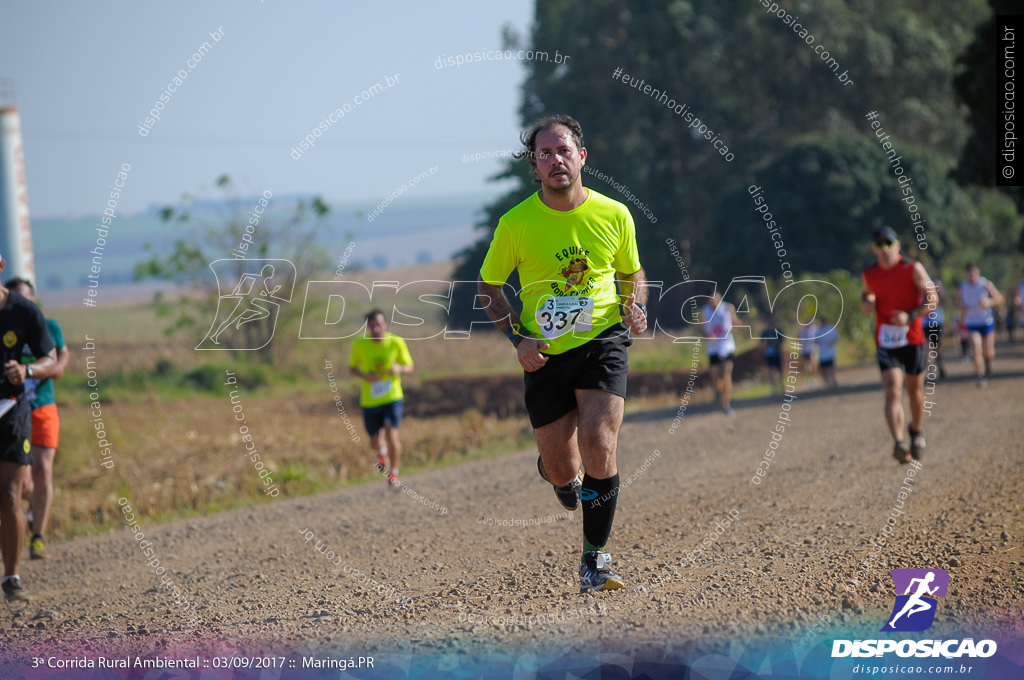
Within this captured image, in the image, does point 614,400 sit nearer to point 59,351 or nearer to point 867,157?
point 59,351

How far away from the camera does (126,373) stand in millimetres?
27172

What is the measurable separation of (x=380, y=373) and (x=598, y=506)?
5733mm

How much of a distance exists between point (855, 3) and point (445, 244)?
24.2 metres

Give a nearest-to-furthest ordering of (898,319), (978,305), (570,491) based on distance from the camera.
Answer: (570,491), (898,319), (978,305)

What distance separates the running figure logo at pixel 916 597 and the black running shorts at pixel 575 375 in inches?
65.3

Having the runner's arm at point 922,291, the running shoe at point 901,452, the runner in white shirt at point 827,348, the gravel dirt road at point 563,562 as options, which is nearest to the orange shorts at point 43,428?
the gravel dirt road at point 563,562

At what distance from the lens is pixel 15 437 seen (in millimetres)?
6234

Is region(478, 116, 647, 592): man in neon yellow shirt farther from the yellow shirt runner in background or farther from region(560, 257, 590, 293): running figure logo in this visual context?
the yellow shirt runner in background

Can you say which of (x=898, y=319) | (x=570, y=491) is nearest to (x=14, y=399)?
(x=570, y=491)

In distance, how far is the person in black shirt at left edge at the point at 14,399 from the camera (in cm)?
618

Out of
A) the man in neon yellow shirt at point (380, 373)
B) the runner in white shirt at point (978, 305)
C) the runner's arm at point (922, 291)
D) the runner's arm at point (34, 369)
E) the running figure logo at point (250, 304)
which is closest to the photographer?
the runner's arm at point (34, 369)

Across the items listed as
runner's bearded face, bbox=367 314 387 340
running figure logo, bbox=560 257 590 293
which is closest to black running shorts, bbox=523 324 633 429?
running figure logo, bbox=560 257 590 293

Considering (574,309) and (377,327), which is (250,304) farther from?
(574,309)

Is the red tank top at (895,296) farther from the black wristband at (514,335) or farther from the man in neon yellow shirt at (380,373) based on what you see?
the man in neon yellow shirt at (380,373)
